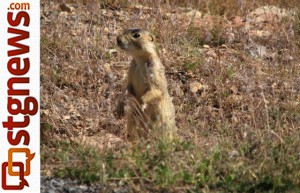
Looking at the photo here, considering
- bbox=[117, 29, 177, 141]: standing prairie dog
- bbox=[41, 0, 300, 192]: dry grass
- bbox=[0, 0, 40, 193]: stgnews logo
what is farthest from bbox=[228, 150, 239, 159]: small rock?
bbox=[0, 0, 40, 193]: stgnews logo

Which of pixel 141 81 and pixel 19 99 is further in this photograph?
pixel 141 81

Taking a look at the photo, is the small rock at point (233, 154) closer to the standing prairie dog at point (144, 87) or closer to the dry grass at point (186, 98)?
the dry grass at point (186, 98)

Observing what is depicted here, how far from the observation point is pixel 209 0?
421 inches

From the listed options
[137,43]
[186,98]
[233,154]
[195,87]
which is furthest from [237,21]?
[233,154]

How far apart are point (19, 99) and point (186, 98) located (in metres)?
2.49

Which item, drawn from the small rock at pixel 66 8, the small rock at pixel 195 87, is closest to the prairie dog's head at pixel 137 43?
the small rock at pixel 195 87

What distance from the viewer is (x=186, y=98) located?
8375mm

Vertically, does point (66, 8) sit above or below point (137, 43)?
above

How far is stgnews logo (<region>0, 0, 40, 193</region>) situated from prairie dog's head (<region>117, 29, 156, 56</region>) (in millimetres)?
894

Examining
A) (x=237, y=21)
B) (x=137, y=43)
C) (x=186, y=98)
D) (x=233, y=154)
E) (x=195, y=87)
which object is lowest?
(x=233, y=154)

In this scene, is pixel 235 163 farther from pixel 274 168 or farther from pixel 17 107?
pixel 17 107

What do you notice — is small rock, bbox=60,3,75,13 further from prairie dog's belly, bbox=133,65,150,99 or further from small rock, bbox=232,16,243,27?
prairie dog's belly, bbox=133,65,150,99

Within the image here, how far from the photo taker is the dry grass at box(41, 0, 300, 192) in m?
5.26

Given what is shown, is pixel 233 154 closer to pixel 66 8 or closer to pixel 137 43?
pixel 137 43
